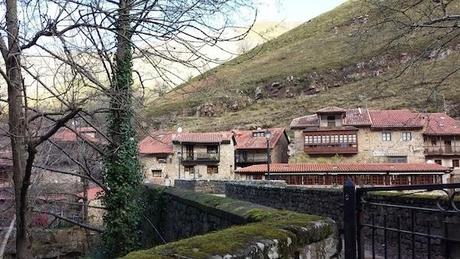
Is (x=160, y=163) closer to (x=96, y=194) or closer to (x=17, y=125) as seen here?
(x=96, y=194)

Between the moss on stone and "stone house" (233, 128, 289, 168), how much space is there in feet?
168

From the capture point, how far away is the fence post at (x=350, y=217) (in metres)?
3.71

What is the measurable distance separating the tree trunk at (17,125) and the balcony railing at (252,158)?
49.2 metres

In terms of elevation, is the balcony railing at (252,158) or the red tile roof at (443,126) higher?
the red tile roof at (443,126)

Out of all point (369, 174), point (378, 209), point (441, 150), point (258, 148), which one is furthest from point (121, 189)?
point (441, 150)

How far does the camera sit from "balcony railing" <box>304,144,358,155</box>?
179 ft

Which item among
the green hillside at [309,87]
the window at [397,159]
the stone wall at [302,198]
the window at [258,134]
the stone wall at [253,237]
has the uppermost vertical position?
the green hillside at [309,87]

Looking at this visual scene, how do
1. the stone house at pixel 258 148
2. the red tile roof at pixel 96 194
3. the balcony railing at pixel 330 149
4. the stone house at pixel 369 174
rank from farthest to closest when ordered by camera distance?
the stone house at pixel 258 148 < the balcony railing at pixel 330 149 < the stone house at pixel 369 174 < the red tile roof at pixel 96 194

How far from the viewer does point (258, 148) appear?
56.3 meters

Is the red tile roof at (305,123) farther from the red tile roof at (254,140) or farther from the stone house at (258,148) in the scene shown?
the stone house at (258,148)

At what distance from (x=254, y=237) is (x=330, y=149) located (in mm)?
52743

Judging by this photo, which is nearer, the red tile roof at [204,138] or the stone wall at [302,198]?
A: the stone wall at [302,198]

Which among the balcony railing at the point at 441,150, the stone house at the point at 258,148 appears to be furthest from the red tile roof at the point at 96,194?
the balcony railing at the point at 441,150

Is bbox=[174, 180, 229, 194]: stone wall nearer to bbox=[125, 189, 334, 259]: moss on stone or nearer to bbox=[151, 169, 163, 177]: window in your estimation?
bbox=[151, 169, 163, 177]: window
